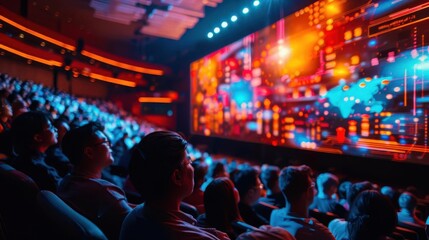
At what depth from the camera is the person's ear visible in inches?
39.9

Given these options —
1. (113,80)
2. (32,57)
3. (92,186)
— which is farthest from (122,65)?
(92,186)

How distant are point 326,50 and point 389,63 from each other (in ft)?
3.82

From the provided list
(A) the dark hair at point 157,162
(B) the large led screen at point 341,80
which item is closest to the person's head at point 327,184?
(B) the large led screen at point 341,80

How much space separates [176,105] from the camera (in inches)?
675

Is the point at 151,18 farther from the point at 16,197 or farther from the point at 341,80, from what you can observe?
the point at 16,197

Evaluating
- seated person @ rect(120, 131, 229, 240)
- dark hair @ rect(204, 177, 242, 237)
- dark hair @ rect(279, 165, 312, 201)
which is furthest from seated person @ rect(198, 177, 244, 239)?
dark hair @ rect(279, 165, 312, 201)

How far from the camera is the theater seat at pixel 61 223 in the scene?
2.76ft

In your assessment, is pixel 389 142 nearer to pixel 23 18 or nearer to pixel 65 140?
pixel 65 140

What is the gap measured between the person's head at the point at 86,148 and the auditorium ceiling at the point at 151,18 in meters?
5.15

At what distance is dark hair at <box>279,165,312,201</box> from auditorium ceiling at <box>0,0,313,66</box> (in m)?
4.74

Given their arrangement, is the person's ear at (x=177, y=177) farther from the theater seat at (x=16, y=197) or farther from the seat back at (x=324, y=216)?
the seat back at (x=324, y=216)

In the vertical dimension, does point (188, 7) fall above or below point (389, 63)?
above

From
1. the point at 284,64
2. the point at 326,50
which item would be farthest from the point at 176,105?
the point at 326,50

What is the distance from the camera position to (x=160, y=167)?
3.27 feet
